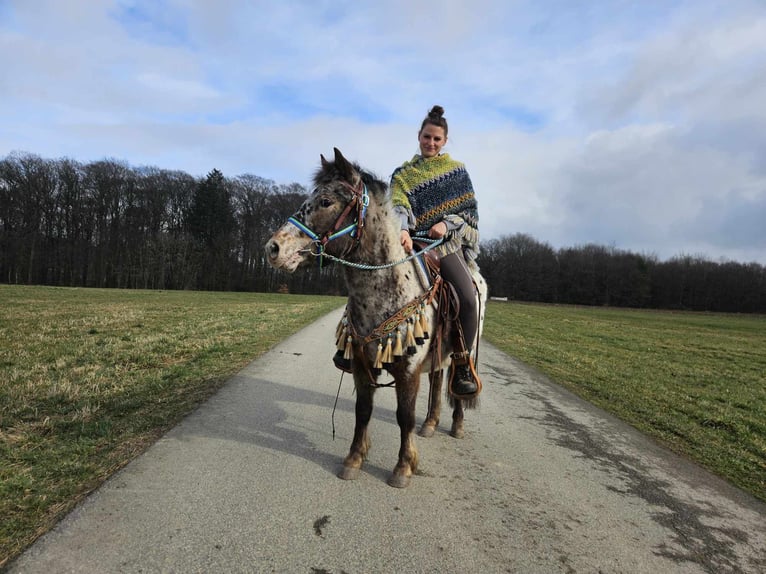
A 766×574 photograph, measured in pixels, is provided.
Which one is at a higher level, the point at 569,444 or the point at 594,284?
the point at 594,284

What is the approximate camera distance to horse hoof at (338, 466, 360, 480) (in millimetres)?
3765

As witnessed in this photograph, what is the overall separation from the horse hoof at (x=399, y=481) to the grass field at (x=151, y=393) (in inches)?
94.2

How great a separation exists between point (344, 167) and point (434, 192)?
1.16m

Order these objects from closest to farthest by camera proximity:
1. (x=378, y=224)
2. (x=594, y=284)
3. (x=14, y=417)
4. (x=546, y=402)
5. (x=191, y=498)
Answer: (x=191, y=498) → (x=378, y=224) → (x=14, y=417) → (x=546, y=402) → (x=594, y=284)

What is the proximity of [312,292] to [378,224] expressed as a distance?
55.0 meters

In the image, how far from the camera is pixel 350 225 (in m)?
3.32

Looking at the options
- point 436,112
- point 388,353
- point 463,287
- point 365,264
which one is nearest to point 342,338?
point 388,353

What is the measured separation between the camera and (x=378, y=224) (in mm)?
3520

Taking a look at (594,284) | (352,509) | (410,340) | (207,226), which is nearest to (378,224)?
(410,340)

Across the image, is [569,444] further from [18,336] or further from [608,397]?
[18,336]

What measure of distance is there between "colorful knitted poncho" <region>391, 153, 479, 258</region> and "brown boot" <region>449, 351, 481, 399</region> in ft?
4.04

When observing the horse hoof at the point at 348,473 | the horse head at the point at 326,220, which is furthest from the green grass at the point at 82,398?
the horse head at the point at 326,220

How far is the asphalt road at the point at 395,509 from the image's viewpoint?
2.61 metres

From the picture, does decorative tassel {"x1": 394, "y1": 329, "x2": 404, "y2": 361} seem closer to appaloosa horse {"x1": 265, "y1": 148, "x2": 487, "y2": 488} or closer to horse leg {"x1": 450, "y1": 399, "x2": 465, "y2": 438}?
appaloosa horse {"x1": 265, "y1": 148, "x2": 487, "y2": 488}
